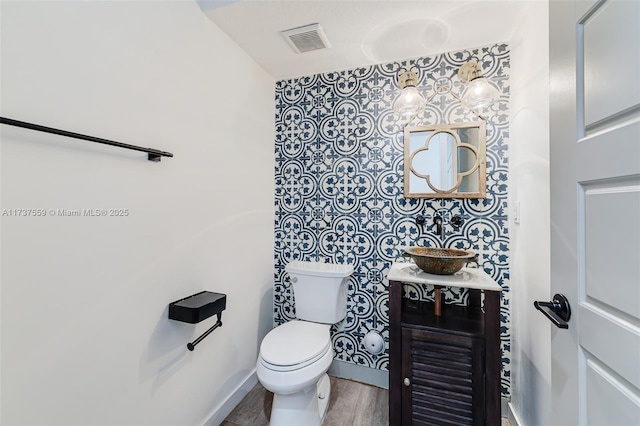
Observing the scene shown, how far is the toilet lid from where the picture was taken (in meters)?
1.40

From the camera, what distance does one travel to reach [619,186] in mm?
576

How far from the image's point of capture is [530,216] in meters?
1.37

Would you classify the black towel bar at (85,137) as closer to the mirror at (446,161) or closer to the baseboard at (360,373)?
the mirror at (446,161)

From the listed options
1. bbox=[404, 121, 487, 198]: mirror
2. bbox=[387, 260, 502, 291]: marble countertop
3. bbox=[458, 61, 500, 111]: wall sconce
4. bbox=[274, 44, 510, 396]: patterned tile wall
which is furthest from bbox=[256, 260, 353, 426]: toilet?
bbox=[458, 61, 500, 111]: wall sconce

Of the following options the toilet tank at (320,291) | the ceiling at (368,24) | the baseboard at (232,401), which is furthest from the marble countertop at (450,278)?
Answer: the ceiling at (368,24)

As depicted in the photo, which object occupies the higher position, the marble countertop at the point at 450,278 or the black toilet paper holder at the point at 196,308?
the marble countertop at the point at 450,278

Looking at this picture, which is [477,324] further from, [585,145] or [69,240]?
[69,240]

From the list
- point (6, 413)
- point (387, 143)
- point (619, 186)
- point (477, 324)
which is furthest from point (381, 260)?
point (6, 413)

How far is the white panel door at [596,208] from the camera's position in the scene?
54cm

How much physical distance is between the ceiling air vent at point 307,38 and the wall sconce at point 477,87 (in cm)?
84

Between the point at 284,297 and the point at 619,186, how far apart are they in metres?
1.96

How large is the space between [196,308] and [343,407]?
115 cm

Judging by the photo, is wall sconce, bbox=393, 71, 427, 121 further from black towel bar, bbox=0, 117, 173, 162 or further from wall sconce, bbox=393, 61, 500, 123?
black towel bar, bbox=0, 117, 173, 162

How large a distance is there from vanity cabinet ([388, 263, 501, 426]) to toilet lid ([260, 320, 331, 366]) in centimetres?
40
